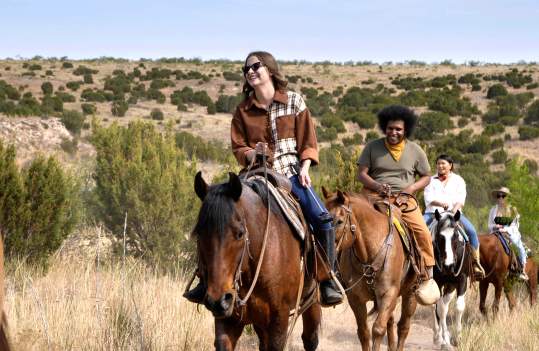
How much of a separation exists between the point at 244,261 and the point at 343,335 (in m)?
6.31

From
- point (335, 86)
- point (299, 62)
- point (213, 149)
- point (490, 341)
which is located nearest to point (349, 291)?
point (490, 341)

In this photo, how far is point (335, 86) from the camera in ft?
198

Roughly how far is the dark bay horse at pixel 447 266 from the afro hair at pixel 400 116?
1.92 metres

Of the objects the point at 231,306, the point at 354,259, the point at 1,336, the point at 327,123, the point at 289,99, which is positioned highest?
the point at 289,99

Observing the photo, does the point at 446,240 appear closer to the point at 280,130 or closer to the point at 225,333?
the point at 280,130

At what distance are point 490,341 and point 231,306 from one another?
548 centimetres

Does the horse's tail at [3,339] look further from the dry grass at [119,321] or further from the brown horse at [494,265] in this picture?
the brown horse at [494,265]

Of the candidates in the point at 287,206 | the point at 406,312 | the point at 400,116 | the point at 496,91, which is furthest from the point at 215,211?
the point at 496,91

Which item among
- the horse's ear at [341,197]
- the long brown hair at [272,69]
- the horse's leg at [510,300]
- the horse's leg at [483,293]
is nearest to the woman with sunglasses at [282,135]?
the long brown hair at [272,69]

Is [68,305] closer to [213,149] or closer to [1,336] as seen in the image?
[1,336]

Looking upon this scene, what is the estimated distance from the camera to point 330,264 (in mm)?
5551

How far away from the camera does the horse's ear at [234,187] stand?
4.28 metres

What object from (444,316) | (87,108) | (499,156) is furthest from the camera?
(87,108)

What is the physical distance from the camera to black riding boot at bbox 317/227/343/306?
18.1 feet
